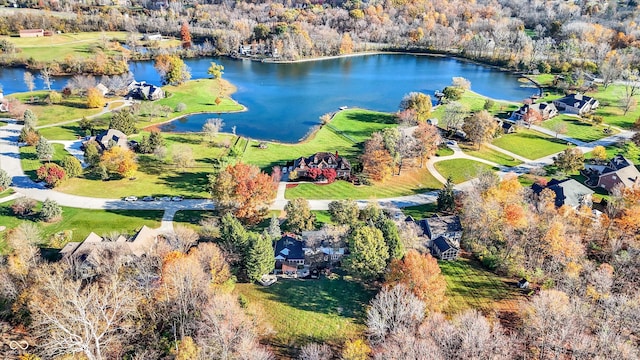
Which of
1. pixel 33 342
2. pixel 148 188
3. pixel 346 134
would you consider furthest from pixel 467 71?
pixel 33 342

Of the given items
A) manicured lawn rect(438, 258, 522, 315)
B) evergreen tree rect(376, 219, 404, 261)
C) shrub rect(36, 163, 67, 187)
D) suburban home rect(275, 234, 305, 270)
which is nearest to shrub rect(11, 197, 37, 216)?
shrub rect(36, 163, 67, 187)

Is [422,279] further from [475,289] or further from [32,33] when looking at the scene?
[32,33]

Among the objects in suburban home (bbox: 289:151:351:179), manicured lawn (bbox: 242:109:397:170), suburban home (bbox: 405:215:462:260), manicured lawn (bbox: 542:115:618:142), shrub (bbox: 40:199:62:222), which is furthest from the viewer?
manicured lawn (bbox: 542:115:618:142)

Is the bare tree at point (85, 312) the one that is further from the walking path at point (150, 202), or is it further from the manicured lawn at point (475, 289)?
the manicured lawn at point (475, 289)

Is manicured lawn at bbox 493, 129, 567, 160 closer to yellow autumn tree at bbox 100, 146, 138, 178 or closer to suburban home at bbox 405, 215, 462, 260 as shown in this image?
suburban home at bbox 405, 215, 462, 260

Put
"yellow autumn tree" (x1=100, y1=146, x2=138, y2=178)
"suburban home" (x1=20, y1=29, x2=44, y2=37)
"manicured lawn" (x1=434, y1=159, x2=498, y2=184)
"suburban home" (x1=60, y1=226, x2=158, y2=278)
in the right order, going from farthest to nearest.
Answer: "suburban home" (x1=20, y1=29, x2=44, y2=37), "manicured lawn" (x1=434, y1=159, x2=498, y2=184), "yellow autumn tree" (x1=100, y1=146, x2=138, y2=178), "suburban home" (x1=60, y1=226, x2=158, y2=278)

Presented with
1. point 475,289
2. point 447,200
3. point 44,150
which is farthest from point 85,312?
point 44,150

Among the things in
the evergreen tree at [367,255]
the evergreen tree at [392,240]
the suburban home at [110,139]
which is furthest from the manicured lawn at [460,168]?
the suburban home at [110,139]

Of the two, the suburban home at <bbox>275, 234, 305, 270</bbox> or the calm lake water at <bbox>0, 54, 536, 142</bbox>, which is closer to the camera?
the suburban home at <bbox>275, 234, 305, 270</bbox>
